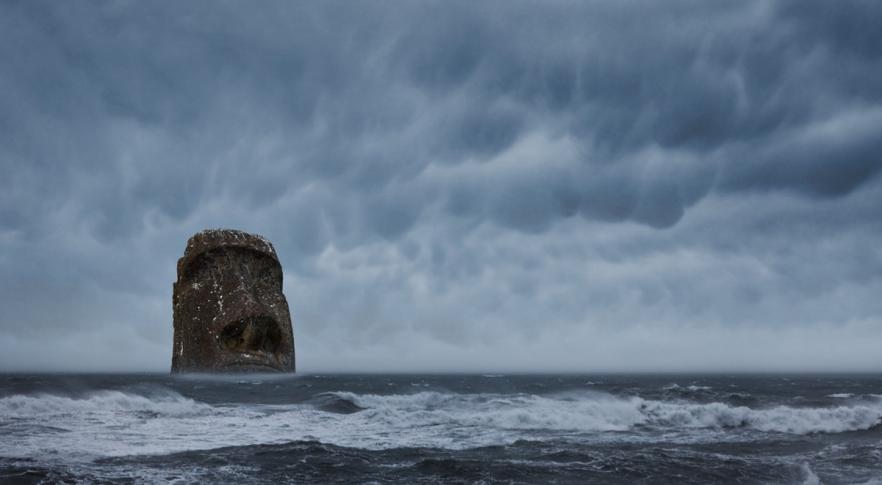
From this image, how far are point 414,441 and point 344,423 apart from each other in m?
4.23

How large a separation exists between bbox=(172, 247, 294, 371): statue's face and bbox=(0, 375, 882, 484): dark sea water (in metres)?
2.03

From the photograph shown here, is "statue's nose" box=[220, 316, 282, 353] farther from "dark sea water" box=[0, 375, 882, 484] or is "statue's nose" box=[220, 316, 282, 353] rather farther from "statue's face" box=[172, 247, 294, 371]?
"dark sea water" box=[0, 375, 882, 484]

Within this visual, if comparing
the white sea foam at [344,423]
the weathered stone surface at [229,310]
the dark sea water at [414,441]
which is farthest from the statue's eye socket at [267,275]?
the white sea foam at [344,423]

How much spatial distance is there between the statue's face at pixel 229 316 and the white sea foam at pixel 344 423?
2663 millimetres

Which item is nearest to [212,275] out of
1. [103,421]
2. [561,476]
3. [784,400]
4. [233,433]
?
[103,421]

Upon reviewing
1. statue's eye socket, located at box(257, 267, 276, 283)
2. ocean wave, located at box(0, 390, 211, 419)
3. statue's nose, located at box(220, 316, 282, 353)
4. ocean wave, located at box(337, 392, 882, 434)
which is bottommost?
ocean wave, located at box(337, 392, 882, 434)

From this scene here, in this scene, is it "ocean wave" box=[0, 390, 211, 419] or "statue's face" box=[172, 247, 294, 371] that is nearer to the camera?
"ocean wave" box=[0, 390, 211, 419]

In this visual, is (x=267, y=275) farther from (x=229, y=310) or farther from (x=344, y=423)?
(x=344, y=423)

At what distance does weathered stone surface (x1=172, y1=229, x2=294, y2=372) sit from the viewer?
2655cm

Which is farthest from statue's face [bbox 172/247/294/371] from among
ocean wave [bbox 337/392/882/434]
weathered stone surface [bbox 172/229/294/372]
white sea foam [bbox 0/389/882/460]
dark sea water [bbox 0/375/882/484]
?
ocean wave [bbox 337/392/882/434]

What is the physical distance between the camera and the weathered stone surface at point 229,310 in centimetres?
2655

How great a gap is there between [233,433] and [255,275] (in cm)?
1506

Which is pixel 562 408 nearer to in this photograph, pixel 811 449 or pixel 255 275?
pixel 811 449

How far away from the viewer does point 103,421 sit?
16125mm
